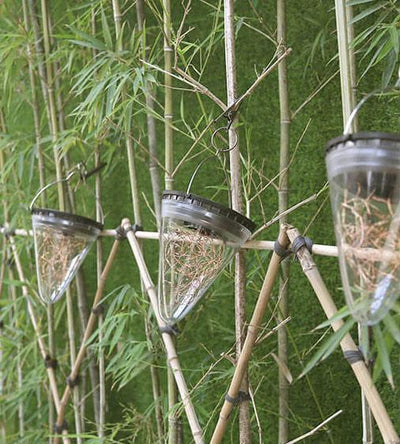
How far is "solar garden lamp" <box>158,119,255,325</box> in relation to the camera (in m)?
1.36

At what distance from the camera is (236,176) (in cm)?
151

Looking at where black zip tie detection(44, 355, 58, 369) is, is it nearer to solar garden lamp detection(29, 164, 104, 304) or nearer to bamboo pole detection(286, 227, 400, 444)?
solar garden lamp detection(29, 164, 104, 304)

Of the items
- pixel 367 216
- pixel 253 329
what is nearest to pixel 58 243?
pixel 253 329

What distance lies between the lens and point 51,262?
6.39 feet

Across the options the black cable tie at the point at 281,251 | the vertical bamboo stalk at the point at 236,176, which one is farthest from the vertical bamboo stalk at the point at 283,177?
the black cable tie at the point at 281,251

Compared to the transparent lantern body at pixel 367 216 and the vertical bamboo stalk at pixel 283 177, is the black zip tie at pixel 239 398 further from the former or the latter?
the transparent lantern body at pixel 367 216

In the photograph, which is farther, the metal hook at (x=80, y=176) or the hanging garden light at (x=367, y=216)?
the metal hook at (x=80, y=176)

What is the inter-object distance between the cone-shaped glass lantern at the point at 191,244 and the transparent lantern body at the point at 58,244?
487mm

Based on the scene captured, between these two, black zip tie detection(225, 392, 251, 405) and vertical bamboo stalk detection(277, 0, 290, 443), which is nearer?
black zip tie detection(225, 392, 251, 405)

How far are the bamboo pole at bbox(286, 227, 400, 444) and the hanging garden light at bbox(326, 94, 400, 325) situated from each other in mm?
179

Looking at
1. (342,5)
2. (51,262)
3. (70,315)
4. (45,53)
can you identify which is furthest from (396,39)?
(70,315)

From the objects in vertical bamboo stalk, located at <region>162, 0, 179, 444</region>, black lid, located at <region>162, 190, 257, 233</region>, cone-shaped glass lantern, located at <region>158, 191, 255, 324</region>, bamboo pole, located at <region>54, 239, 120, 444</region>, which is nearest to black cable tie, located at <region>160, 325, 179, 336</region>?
vertical bamboo stalk, located at <region>162, 0, 179, 444</region>

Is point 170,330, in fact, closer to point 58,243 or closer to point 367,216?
point 58,243

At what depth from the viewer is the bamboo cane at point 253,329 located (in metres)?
1.41
